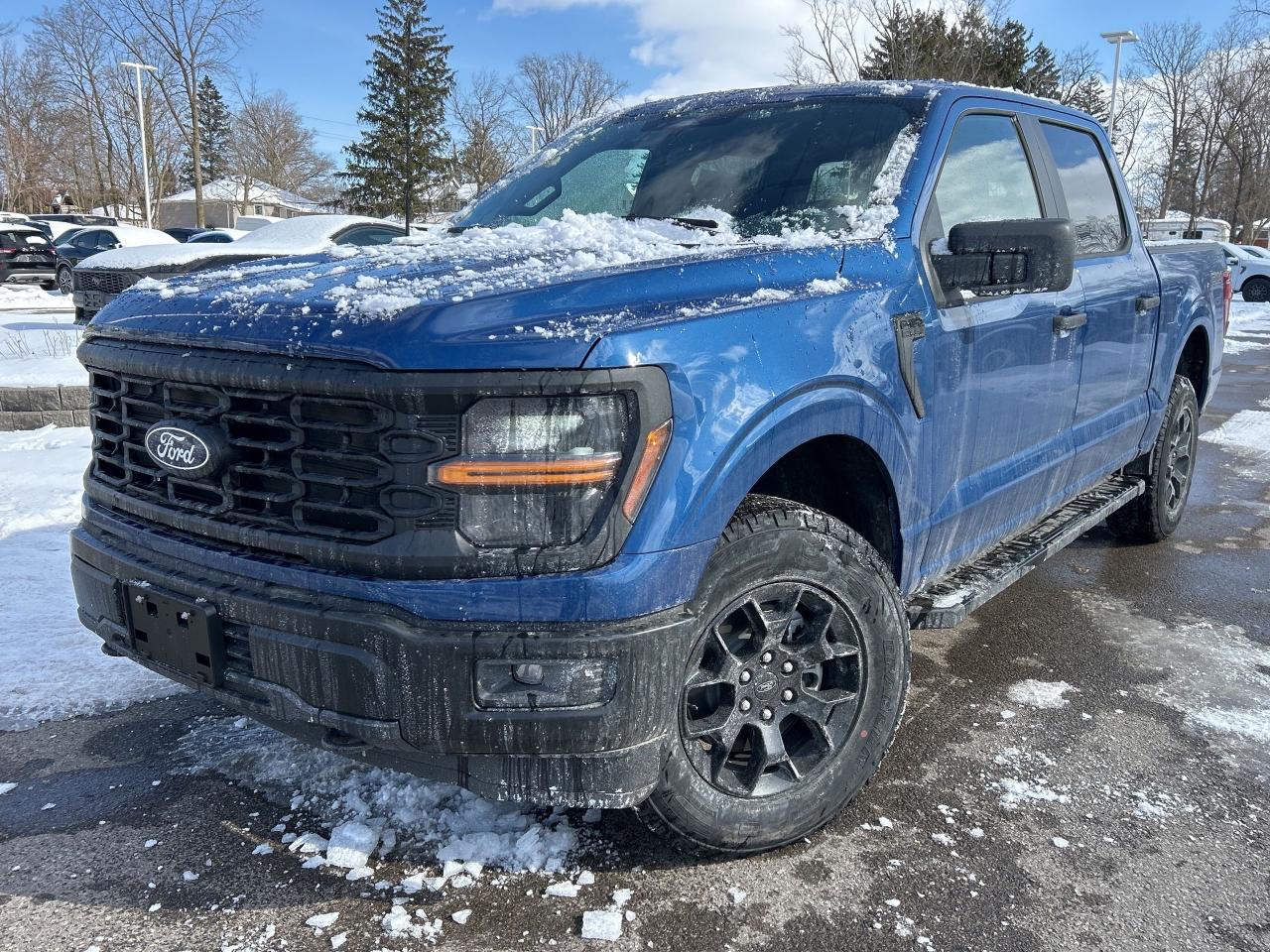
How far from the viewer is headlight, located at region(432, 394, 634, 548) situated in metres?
1.84

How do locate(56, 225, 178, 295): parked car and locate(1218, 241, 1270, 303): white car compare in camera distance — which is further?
locate(1218, 241, 1270, 303): white car

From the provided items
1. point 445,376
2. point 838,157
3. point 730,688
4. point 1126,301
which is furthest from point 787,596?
point 1126,301

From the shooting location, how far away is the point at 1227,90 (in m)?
35.6

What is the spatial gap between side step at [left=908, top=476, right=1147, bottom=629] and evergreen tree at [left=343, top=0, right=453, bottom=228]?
4185cm

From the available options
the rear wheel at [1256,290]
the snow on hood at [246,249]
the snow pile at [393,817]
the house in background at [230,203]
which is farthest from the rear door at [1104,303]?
the house in background at [230,203]

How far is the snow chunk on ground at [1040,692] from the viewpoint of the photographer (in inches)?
131

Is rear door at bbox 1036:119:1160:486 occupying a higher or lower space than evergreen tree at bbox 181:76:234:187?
lower

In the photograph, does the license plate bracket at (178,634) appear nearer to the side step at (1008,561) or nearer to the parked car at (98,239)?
the side step at (1008,561)

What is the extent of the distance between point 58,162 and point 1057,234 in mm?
62841

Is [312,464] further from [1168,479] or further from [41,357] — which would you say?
[41,357]

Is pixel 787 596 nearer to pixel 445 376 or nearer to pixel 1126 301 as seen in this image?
pixel 445 376

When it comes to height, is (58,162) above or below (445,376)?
above

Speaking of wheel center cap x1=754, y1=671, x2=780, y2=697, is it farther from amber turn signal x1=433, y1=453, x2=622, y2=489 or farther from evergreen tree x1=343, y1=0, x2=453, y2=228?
evergreen tree x1=343, y1=0, x2=453, y2=228

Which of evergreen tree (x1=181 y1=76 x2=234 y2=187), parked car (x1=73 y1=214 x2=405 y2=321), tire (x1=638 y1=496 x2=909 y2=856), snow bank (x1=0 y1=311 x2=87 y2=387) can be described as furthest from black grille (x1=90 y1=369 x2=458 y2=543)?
evergreen tree (x1=181 y1=76 x2=234 y2=187)
